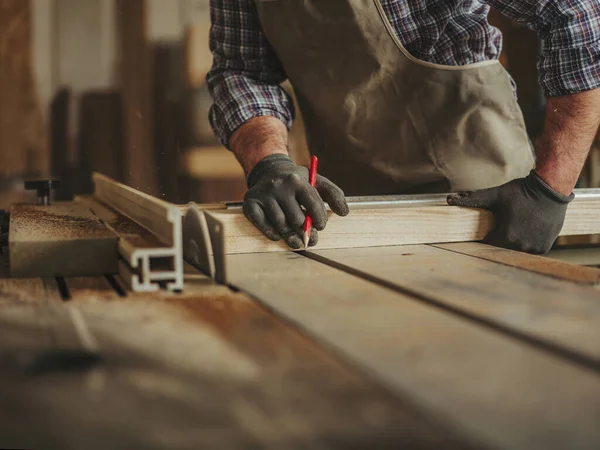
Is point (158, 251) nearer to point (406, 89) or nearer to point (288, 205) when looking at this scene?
point (288, 205)

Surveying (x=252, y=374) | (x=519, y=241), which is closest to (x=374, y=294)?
(x=252, y=374)

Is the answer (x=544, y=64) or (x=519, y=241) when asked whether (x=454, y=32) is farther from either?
(x=519, y=241)

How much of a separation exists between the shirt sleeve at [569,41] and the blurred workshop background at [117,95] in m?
2.25

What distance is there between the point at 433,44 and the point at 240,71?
686 millimetres

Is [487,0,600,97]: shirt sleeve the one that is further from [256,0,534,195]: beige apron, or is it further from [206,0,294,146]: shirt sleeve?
[206,0,294,146]: shirt sleeve

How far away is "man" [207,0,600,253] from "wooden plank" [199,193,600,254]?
197 millimetres

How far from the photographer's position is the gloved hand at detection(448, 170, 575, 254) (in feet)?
6.02

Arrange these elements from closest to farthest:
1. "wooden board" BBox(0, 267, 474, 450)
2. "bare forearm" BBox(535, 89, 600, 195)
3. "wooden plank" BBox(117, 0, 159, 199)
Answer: "wooden board" BBox(0, 267, 474, 450), "bare forearm" BBox(535, 89, 600, 195), "wooden plank" BBox(117, 0, 159, 199)

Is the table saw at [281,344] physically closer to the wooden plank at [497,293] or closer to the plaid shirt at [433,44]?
the wooden plank at [497,293]

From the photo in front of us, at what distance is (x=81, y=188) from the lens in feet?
15.7

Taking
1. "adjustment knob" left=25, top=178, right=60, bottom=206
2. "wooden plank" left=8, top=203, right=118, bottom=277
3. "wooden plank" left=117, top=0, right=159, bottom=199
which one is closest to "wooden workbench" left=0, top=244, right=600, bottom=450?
"wooden plank" left=8, top=203, right=118, bottom=277

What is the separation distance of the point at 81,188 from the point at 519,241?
3.59m

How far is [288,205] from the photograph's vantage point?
1.60 meters

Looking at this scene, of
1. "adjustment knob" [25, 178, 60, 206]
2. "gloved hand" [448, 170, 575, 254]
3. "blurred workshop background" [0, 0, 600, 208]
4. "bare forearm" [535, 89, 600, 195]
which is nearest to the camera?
"gloved hand" [448, 170, 575, 254]
